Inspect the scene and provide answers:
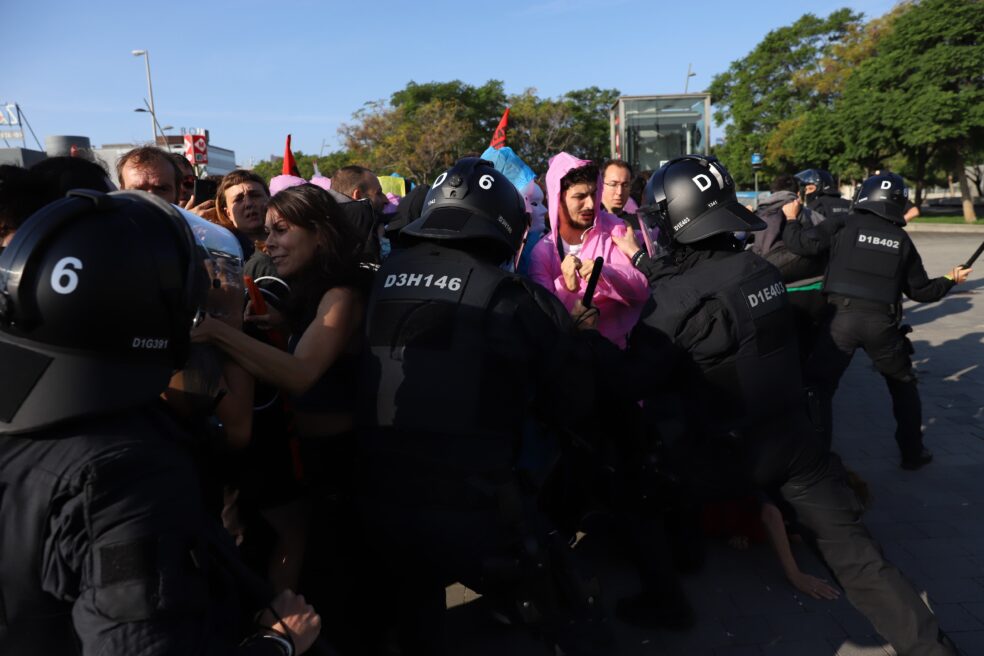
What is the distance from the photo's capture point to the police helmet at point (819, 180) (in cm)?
750

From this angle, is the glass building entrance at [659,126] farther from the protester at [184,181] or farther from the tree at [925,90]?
the tree at [925,90]

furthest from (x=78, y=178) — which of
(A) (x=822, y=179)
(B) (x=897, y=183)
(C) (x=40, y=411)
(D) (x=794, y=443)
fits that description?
(A) (x=822, y=179)

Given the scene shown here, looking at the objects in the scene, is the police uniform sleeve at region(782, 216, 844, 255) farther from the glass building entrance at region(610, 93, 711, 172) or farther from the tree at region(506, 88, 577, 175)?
the tree at region(506, 88, 577, 175)

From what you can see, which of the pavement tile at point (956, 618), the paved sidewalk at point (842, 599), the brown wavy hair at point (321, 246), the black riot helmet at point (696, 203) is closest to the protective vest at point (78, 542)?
the brown wavy hair at point (321, 246)

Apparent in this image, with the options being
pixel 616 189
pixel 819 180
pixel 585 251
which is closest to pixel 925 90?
pixel 819 180

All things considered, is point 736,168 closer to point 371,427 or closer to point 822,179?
point 822,179

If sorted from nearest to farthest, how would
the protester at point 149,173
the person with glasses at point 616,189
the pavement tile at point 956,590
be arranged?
the pavement tile at point 956,590 < the protester at point 149,173 < the person with glasses at point 616,189

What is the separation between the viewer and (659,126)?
1397 cm

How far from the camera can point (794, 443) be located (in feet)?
8.64

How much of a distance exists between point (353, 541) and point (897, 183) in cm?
444

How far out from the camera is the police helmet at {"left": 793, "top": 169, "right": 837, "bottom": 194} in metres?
7.50

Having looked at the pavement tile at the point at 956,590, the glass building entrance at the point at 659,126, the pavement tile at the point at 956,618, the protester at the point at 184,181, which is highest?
the glass building entrance at the point at 659,126

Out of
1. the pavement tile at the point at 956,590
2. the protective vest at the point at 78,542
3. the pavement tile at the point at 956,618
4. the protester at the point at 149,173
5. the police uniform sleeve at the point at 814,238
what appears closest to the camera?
the protective vest at the point at 78,542

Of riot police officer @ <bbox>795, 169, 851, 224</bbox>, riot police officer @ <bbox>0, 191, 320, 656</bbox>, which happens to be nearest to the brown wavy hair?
riot police officer @ <bbox>0, 191, 320, 656</bbox>
